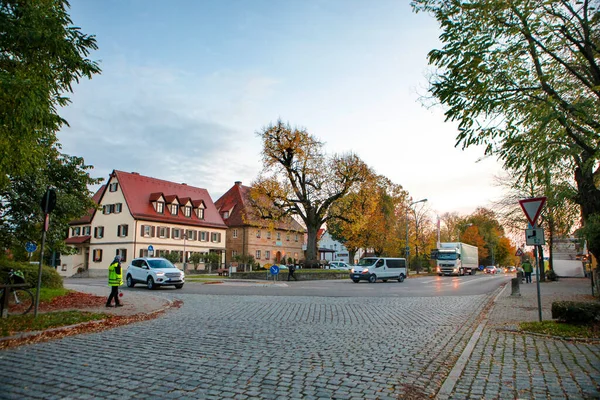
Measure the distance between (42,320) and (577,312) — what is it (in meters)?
12.6

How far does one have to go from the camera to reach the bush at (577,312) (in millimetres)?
10234

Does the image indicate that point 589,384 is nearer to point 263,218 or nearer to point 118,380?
point 118,380

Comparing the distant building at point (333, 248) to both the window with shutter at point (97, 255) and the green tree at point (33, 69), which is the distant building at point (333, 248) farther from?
the green tree at point (33, 69)

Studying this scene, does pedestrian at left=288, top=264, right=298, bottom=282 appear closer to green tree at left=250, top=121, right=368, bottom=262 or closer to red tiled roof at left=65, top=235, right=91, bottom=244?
green tree at left=250, top=121, right=368, bottom=262

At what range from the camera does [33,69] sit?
899 centimetres

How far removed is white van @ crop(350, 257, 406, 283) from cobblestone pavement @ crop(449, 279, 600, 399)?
25.5 meters

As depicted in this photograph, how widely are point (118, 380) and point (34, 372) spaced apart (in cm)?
137

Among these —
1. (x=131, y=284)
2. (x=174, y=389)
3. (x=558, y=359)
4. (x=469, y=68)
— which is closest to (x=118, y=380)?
(x=174, y=389)

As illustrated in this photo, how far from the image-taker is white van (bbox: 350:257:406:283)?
35.3 metres

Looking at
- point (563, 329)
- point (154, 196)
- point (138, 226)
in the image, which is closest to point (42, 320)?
point (563, 329)

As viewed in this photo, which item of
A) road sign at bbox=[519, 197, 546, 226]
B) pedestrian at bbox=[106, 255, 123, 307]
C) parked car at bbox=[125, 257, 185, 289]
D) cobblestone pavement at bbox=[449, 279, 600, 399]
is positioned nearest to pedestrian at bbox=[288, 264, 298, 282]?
parked car at bbox=[125, 257, 185, 289]

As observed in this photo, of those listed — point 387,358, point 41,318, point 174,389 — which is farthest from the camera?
point 41,318

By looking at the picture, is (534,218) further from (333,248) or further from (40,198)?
(333,248)

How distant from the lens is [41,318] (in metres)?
11.0
